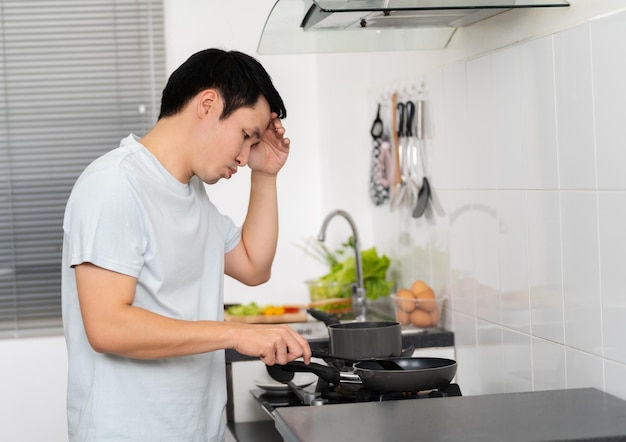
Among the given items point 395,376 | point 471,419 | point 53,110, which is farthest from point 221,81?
point 53,110

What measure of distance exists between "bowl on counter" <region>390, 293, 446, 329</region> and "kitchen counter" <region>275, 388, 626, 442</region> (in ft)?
2.66

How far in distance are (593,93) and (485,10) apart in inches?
15.0

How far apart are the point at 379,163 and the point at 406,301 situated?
1.96 ft

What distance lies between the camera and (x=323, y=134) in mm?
3660

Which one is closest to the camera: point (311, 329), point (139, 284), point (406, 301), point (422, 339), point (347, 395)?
point (139, 284)

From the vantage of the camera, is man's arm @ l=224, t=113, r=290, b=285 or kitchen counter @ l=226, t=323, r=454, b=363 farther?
kitchen counter @ l=226, t=323, r=454, b=363

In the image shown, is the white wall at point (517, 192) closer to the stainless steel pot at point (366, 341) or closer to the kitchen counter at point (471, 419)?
the kitchen counter at point (471, 419)

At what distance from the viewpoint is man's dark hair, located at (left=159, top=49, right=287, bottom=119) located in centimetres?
162

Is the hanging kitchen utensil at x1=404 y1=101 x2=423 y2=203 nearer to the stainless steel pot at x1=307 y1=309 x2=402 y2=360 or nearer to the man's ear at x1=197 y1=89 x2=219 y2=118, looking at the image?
the stainless steel pot at x1=307 y1=309 x2=402 y2=360

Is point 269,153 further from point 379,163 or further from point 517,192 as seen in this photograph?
point 379,163

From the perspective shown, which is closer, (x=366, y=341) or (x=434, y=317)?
(x=366, y=341)

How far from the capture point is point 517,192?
6.51ft

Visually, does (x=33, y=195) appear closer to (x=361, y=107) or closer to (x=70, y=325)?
(x=361, y=107)

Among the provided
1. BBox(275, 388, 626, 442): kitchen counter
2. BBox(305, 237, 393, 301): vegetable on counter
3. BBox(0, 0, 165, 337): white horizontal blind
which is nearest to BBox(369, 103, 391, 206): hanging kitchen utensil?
BBox(305, 237, 393, 301): vegetable on counter
